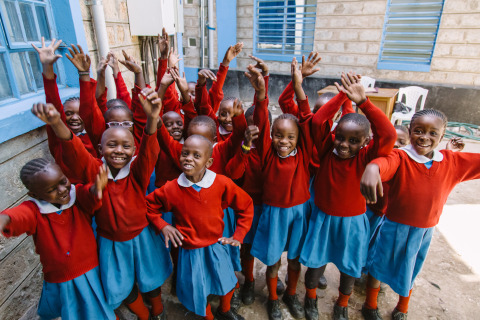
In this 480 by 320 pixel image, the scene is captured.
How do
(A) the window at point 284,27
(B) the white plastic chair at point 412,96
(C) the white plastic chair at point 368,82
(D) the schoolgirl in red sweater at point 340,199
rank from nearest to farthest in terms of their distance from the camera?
(D) the schoolgirl in red sweater at point 340,199, (B) the white plastic chair at point 412,96, (C) the white plastic chair at point 368,82, (A) the window at point 284,27

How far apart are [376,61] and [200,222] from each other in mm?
6983

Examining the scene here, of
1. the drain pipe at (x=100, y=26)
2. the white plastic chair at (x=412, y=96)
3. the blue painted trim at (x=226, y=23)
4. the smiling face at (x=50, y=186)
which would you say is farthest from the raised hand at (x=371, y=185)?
the blue painted trim at (x=226, y=23)

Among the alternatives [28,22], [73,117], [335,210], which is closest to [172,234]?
[335,210]

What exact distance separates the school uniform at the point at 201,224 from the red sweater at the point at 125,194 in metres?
0.09

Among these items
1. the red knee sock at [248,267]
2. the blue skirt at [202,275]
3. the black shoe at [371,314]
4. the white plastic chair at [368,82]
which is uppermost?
the white plastic chair at [368,82]

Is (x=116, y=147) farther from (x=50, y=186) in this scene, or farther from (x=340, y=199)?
(x=340, y=199)

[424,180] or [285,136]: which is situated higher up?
[285,136]

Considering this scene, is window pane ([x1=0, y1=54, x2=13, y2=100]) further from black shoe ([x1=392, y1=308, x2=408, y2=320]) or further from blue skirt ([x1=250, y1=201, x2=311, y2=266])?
black shoe ([x1=392, y1=308, x2=408, y2=320])

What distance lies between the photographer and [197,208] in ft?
5.74

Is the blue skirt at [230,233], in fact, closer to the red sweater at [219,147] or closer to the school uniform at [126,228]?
the red sweater at [219,147]

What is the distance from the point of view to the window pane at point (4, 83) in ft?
7.09

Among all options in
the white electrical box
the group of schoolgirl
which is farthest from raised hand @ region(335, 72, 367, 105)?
the white electrical box

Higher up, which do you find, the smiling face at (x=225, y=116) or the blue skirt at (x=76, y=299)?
the smiling face at (x=225, y=116)

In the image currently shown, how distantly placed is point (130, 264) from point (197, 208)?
1.80ft
